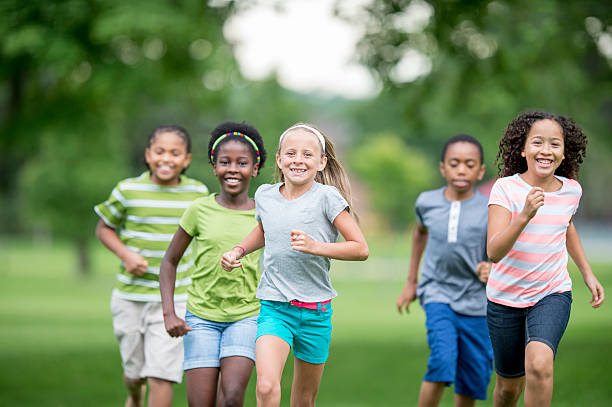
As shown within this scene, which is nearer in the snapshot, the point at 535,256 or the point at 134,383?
the point at 535,256

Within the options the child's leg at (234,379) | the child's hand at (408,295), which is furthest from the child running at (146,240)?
the child's hand at (408,295)

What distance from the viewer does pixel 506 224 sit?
491 cm

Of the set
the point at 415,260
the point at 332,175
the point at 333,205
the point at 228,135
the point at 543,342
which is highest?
the point at 228,135

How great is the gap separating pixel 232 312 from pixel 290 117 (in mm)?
56002

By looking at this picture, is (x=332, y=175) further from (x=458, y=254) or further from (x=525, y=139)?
(x=458, y=254)

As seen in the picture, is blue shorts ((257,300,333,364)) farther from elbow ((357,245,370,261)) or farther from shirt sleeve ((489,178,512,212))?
shirt sleeve ((489,178,512,212))

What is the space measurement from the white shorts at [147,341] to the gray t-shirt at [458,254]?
1.97 meters

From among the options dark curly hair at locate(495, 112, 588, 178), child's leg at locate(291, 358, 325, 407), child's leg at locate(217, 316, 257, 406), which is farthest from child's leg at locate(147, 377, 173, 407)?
dark curly hair at locate(495, 112, 588, 178)

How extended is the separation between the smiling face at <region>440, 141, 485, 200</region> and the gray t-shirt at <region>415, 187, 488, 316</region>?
9 centimetres

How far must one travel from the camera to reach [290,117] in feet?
200

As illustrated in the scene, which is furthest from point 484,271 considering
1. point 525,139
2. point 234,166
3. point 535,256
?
point 234,166

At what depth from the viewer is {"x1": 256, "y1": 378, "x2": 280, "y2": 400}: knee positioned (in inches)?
181

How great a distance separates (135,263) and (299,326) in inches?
66.8

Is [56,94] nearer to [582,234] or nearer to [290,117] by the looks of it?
[290,117]
